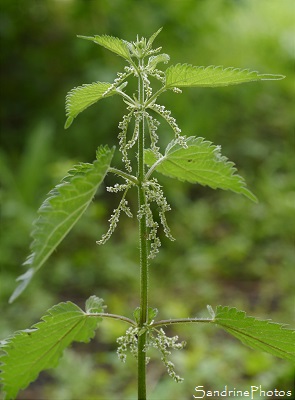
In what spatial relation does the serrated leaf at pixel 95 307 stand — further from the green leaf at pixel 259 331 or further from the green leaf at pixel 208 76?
the green leaf at pixel 208 76

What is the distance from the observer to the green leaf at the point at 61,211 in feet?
2.23

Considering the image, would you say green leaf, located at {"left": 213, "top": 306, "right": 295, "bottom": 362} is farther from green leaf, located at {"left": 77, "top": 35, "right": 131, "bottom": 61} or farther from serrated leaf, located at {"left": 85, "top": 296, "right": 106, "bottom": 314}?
green leaf, located at {"left": 77, "top": 35, "right": 131, "bottom": 61}

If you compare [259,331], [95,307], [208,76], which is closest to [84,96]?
[208,76]

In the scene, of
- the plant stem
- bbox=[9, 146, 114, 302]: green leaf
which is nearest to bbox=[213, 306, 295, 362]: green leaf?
the plant stem

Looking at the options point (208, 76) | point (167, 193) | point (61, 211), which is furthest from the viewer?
point (167, 193)

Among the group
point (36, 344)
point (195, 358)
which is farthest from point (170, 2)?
point (36, 344)

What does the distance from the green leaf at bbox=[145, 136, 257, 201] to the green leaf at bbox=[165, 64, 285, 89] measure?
9cm

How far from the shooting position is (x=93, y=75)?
3955mm

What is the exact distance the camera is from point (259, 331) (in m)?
0.91

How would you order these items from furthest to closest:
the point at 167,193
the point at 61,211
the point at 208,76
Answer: the point at 167,193 → the point at 208,76 → the point at 61,211

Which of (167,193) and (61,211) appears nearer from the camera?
(61,211)

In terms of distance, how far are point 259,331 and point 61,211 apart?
1.34 feet

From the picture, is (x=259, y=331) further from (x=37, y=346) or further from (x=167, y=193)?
(x=167, y=193)

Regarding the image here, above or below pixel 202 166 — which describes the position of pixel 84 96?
above
